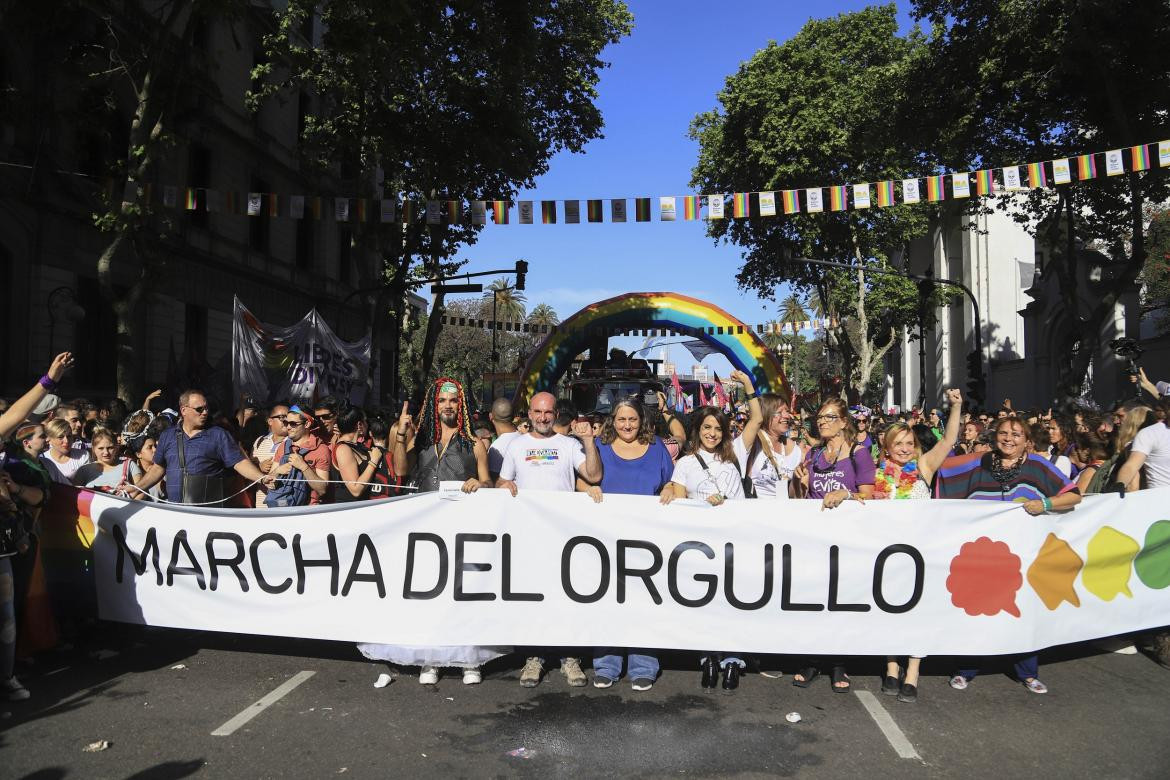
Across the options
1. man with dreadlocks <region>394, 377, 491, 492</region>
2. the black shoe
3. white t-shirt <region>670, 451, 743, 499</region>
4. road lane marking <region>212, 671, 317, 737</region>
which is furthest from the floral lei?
road lane marking <region>212, 671, 317, 737</region>

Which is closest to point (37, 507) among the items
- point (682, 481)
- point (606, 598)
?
point (606, 598)

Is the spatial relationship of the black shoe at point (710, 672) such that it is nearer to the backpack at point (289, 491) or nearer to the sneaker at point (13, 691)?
the backpack at point (289, 491)

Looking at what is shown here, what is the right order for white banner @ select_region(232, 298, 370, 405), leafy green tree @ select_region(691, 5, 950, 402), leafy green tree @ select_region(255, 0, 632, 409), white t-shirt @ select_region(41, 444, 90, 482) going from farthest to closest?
leafy green tree @ select_region(691, 5, 950, 402) < leafy green tree @ select_region(255, 0, 632, 409) < white banner @ select_region(232, 298, 370, 405) < white t-shirt @ select_region(41, 444, 90, 482)

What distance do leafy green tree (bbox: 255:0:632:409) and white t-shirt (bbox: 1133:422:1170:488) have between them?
10785 mm

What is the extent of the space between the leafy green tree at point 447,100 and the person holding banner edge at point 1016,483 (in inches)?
412

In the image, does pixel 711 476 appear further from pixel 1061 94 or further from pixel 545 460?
pixel 1061 94

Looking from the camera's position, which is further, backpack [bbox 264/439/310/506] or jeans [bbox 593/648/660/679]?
backpack [bbox 264/439/310/506]

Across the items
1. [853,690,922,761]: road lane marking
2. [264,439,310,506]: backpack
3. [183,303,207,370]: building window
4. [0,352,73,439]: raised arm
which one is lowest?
[853,690,922,761]: road lane marking

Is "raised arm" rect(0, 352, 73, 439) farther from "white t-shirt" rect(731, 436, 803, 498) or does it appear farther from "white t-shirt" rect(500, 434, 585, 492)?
"white t-shirt" rect(731, 436, 803, 498)

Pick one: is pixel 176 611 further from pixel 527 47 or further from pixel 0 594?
pixel 527 47

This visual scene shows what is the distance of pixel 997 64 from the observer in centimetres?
1870

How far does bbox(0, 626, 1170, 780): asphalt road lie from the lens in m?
4.25

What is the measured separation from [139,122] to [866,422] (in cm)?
1071

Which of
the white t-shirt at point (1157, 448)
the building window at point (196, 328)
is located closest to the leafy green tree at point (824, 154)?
the building window at point (196, 328)
